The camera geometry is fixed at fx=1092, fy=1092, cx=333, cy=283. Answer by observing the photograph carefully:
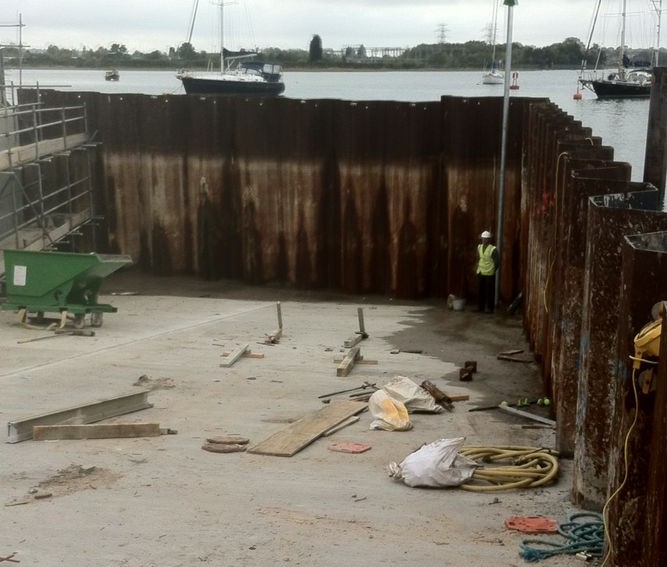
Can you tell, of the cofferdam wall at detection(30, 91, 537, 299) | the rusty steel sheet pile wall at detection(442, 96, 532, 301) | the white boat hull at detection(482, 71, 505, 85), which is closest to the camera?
the rusty steel sheet pile wall at detection(442, 96, 532, 301)

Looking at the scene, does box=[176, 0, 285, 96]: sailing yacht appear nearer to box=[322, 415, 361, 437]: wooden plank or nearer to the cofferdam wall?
the cofferdam wall

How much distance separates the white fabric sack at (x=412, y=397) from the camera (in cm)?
1168

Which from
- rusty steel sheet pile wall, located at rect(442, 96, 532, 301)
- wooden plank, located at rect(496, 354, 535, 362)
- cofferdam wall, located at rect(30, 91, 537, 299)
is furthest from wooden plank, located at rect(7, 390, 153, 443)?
rusty steel sheet pile wall, located at rect(442, 96, 532, 301)

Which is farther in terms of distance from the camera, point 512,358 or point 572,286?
point 512,358

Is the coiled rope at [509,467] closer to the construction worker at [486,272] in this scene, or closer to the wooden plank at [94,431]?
the wooden plank at [94,431]

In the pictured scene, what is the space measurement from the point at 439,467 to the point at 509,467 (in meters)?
0.74

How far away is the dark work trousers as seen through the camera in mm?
19422

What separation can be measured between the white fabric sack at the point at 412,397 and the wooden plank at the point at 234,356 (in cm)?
299

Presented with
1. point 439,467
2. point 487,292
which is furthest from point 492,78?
point 439,467

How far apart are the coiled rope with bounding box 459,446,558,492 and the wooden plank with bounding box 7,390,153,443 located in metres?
3.82

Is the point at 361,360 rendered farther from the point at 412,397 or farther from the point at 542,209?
the point at 542,209

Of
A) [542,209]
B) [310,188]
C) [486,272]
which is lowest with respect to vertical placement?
[486,272]

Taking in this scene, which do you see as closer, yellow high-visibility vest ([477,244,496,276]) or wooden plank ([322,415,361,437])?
wooden plank ([322,415,361,437])

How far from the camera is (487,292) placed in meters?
19.5
